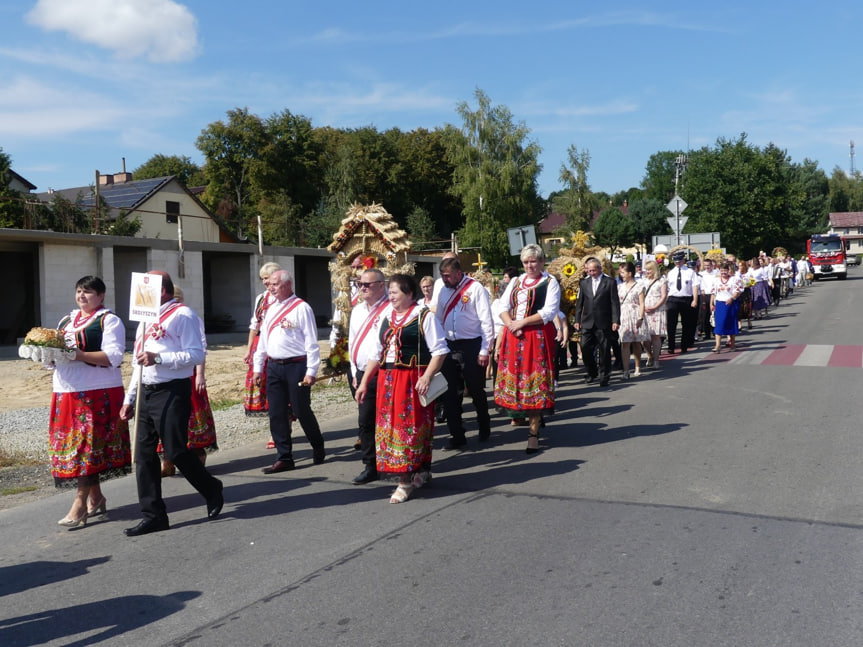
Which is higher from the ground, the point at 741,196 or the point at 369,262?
the point at 741,196

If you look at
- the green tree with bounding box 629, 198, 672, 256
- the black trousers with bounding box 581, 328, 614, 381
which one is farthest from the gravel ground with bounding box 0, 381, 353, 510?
the green tree with bounding box 629, 198, 672, 256

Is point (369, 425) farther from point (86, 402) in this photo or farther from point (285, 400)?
point (86, 402)

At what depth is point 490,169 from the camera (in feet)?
180

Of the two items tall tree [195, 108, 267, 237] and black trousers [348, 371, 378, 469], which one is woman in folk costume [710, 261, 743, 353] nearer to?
black trousers [348, 371, 378, 469]

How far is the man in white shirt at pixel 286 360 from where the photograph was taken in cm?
739

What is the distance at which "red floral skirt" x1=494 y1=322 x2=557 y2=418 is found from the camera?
7812mm

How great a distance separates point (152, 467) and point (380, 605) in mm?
2345

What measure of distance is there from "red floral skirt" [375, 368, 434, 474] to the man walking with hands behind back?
1.36m

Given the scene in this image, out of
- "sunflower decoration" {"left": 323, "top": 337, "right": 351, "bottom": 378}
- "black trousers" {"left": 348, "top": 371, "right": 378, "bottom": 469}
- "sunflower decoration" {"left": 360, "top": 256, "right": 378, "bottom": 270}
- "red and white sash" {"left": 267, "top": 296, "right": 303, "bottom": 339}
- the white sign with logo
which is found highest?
"sunflower decoration" {"left": 360, "top": 256, "right": 378, "bottom": 270}

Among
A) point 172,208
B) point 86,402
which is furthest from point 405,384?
point 172,208

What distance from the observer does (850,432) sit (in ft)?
26.1

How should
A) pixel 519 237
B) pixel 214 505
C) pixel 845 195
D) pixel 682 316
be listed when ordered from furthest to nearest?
pixel 845 195, pixel 519 237, pixel 682 316, pixel 214 505

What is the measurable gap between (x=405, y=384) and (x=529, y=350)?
213 centimetres

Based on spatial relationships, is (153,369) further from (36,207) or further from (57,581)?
(36,207)
